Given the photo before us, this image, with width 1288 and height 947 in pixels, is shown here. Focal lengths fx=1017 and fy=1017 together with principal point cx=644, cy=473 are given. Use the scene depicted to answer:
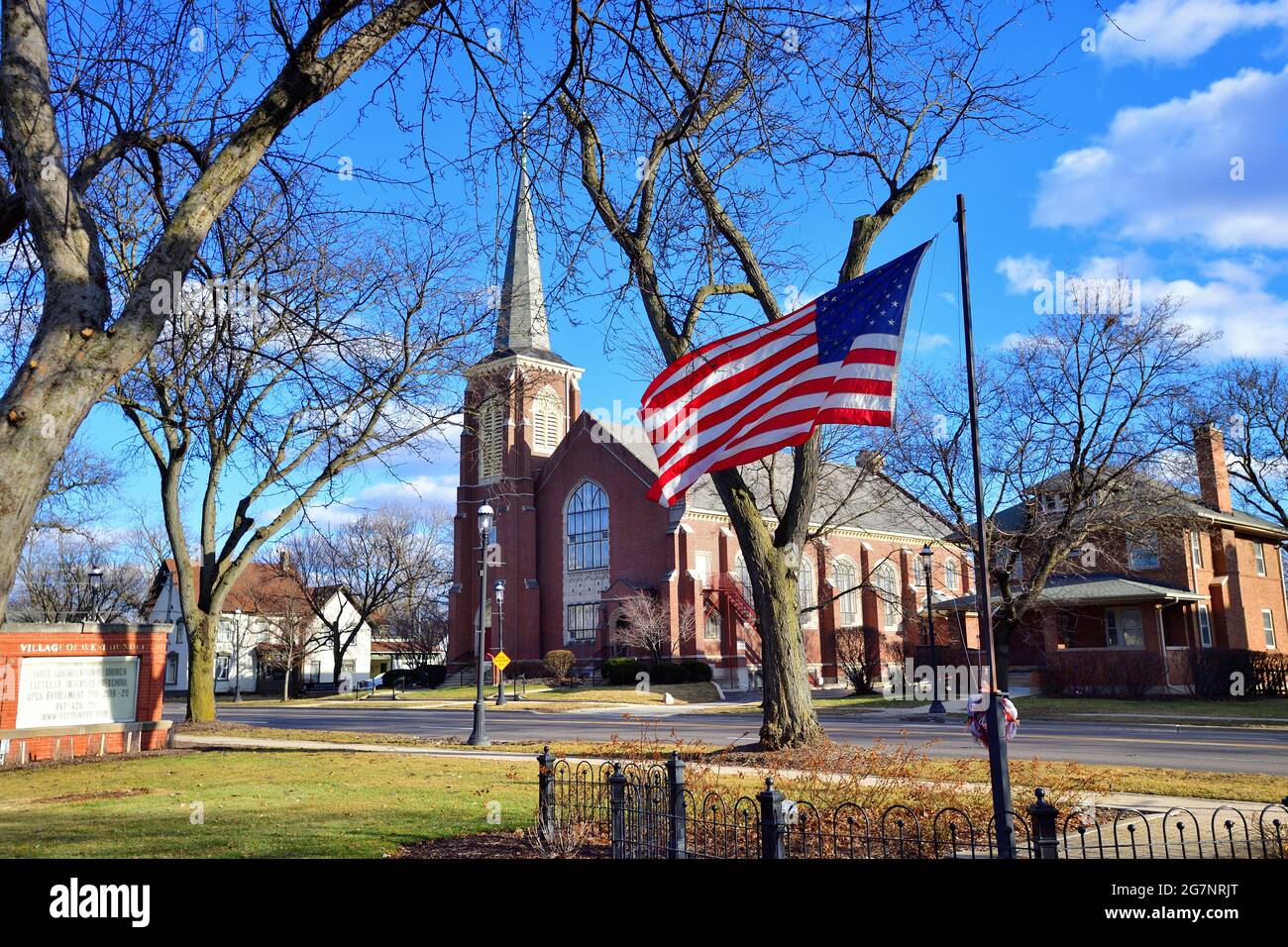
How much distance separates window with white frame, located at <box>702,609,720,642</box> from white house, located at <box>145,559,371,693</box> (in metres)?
25.8

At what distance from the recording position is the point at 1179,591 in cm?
3728

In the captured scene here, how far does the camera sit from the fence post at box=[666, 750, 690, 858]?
749 centimetres

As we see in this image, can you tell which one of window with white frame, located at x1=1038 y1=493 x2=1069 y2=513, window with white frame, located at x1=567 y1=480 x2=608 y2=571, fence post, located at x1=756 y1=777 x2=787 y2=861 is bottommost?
fence post, located at x1=756 y1=777 x2=787 y2=861

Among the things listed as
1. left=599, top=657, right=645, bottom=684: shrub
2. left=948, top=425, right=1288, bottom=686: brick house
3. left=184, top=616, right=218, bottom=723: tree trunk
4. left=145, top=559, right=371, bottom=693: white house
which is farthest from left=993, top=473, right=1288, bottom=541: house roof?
left=145, top=559, right=371, bottom=693: white house

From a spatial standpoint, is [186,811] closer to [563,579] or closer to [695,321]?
[695,321]

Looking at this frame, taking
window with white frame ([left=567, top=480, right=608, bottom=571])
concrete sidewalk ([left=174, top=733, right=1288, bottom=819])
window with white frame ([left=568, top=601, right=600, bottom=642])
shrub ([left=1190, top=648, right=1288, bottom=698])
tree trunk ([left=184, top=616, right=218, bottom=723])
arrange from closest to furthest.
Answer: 1. concrete sidewalk ([left=174, top=733, right=1288, bottom=819])
2. tree trunk ([left=184, top=616, right=218, bottom=723])
3. shrub ([left=1190, top=648, right=1288, bottom=698])
4. window with white frame ([left=568, top=601, right=600, bottom=642])
5. window with white frame ([left=567, top=480, right=608, bottom=571])

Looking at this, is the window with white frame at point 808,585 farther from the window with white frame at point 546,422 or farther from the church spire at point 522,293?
the church spire at point 522,293

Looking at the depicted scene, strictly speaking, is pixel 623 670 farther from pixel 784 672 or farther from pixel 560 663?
pixel 784 672

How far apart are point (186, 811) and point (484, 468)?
171 ft

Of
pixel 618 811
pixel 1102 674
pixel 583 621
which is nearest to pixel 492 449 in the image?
pixel 583 621

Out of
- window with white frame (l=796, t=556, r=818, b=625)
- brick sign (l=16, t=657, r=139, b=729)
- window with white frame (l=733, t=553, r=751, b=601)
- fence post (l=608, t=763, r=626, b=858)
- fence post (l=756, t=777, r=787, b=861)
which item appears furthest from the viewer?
window with white frame (l=796, t=556, r=818, b=625)

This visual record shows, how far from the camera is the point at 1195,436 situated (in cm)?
3712

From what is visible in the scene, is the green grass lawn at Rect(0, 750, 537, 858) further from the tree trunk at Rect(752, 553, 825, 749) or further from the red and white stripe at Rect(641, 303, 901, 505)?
the red and white stripe at Rect(641, 303, 901, 505)

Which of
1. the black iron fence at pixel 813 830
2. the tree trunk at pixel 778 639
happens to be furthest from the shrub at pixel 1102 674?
the black iron fence at pixel 813 830
